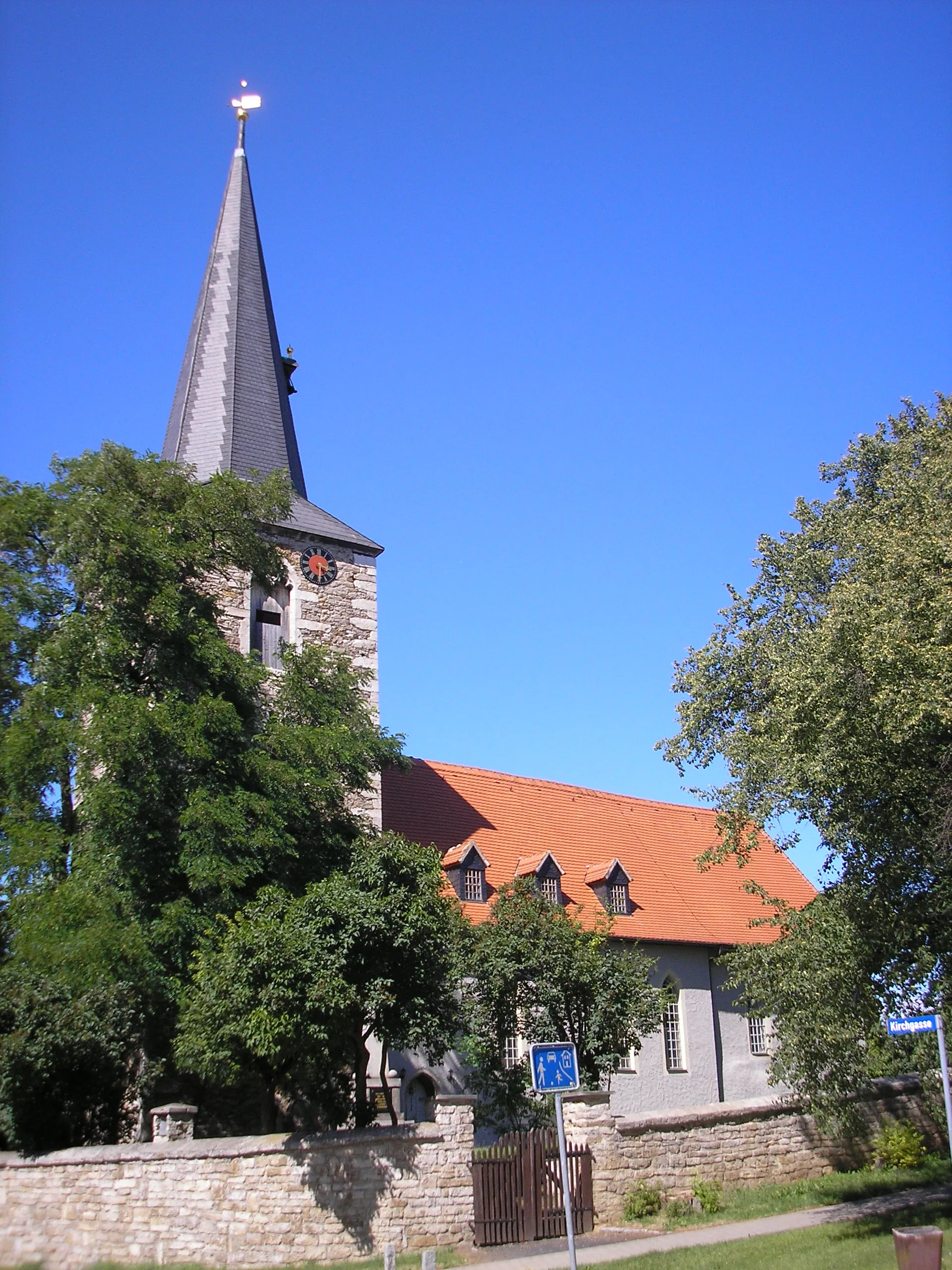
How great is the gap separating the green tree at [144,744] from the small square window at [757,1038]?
13.6 metres

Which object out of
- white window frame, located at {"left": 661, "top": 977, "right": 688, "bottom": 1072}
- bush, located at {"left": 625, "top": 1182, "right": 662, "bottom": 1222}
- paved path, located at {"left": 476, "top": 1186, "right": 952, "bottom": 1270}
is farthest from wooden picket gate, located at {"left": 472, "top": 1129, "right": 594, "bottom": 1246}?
white window frame, located at {"left": 661, "top": 977, "right": 688, "bottom": 1072}

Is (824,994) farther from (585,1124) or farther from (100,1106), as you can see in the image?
(100,1106)

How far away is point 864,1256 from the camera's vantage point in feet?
37.8

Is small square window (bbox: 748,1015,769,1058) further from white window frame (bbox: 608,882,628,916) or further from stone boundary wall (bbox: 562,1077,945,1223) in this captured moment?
stone boundary wall (bbox: 562,1077,945,1223)

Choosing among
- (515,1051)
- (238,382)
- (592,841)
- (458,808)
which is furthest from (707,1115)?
(238,382)

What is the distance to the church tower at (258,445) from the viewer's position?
2566 centimetres

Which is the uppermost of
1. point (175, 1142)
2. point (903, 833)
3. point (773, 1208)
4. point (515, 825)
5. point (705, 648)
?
point (705, 648)

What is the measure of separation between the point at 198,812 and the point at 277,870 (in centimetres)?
185

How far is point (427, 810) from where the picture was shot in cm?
2789

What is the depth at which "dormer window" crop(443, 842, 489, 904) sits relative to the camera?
25516mm

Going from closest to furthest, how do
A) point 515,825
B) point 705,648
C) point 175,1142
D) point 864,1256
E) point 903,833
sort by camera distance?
point 864,1256
point 903,833
point 175,1142
point 705,648
point 515,825

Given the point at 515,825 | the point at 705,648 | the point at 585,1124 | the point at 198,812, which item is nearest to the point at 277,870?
→ the point at 198,812

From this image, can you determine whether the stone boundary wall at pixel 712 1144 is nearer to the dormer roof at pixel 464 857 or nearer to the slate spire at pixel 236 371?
the dormer roof at pixel 464 857

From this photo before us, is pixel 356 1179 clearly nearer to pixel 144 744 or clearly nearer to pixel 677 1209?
pixel 677 1209
